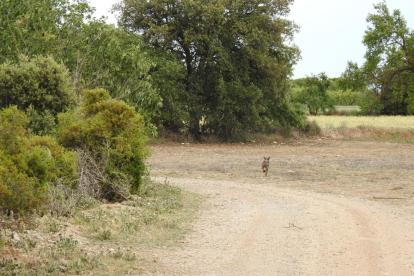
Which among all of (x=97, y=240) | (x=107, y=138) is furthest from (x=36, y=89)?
(x=97, y=240)

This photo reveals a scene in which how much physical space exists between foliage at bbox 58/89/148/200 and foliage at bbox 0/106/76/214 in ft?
6.46

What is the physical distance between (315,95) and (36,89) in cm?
6846

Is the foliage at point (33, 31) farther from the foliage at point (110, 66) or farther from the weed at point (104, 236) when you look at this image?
the weed at point (104, 236)

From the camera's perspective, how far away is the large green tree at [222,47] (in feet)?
103

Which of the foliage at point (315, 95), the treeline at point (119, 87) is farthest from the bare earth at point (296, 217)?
the foliage at point (315, 95)

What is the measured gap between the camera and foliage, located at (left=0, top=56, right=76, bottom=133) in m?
12.4

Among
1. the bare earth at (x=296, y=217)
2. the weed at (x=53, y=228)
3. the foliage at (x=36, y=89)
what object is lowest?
the bare earth at (x=296, y=217)

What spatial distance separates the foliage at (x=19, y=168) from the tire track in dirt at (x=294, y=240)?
2101mm

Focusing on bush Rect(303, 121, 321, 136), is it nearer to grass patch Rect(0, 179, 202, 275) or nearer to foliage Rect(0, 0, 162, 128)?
foliage Rect(0, 0, 162, 128)

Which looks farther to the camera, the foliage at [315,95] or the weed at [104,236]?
the foliage at [315,95]

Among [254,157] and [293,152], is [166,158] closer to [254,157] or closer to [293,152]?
[254,157]

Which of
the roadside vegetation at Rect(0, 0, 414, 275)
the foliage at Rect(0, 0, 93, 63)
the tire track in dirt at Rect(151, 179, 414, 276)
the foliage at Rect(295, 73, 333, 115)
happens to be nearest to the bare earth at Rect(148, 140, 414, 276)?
the tire track in dirt at Rect(151, 179, 414, 276)

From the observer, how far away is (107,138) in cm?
1164

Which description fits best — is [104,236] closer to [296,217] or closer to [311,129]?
[296,217]
